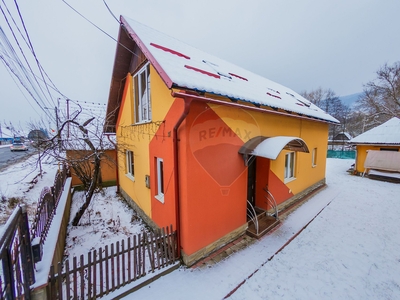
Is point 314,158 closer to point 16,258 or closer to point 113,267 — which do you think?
point 113,267

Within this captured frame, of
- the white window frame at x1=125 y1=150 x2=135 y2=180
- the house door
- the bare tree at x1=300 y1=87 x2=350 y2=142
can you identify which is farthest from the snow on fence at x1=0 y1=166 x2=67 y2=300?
the bare tree at x1=300 y1=87 x2=350 y2=142

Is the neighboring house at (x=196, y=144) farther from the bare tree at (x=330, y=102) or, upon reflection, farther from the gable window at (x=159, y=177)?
the bare tree at (x=330, y=102)

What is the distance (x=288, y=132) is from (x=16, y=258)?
830cm

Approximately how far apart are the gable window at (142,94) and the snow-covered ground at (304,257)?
14.4ft

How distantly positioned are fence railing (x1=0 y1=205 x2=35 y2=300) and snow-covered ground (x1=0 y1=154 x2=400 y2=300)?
6.46ft

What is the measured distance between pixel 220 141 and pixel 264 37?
16.0 m

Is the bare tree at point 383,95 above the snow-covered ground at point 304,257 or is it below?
above

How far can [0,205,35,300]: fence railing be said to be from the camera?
1916 mm

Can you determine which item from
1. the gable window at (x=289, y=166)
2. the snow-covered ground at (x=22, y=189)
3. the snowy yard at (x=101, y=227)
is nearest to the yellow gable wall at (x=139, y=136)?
the snowy yard at (x=101, y=227)

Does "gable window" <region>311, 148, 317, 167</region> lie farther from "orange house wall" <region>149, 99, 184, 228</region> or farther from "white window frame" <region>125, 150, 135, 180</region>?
"white window frame" <region>125, 150, 135, 180</region>

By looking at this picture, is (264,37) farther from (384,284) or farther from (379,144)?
(384,284)

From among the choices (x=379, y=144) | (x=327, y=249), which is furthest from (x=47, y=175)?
(x=379, y=144)

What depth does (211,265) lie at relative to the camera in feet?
13.8

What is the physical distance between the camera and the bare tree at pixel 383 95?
2175 cm
